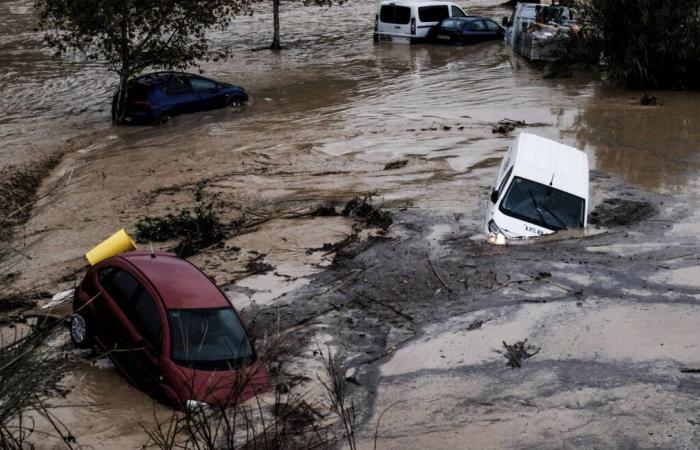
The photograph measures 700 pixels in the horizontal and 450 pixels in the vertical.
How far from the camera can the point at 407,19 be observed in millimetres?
32781

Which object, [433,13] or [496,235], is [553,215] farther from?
[433,13]

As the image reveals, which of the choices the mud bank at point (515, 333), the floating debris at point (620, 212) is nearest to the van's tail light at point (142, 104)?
the mud bank at point (515, 333)

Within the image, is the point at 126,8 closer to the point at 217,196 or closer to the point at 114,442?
the point at 217,196

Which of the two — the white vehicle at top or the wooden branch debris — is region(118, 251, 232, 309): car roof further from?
the white vehicle at top

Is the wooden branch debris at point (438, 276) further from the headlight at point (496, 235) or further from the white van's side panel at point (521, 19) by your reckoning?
the white van's side panel at point (521, 19)

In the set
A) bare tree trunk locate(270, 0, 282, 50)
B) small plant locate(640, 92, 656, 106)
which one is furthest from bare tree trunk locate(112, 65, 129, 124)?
small plant locate(640, 92, 656, 106)

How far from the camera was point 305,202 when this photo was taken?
16.1 meters

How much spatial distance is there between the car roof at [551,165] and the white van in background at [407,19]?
18660 mm

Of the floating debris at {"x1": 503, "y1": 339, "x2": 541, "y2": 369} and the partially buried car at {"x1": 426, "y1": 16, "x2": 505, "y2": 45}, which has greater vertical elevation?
the partially buried car at {"x1": 426, "y1": 16, "x2": 505, "y2": 45}

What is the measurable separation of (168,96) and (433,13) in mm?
13736

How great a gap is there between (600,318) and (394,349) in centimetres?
262

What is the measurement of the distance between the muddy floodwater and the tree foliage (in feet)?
2.32

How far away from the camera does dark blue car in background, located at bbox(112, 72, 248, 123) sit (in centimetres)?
2209

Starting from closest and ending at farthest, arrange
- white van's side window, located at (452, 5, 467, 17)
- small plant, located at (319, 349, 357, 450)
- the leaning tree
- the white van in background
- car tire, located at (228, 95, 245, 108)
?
1. small plant, located at (319, 349, 357, 450)
2. the leaning tree
3. car tire, located at (228, 95, 245, 108)
4. the white van in background
5. white van's side window, located at (452, 5, 467, 17)
